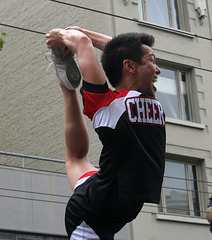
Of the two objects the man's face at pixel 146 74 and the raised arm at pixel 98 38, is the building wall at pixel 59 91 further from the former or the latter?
the man's face at pixel 146 74

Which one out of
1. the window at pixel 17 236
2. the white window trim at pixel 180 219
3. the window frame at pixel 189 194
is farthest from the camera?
the window frame at pixel 189 194

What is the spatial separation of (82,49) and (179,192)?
40.5 ft

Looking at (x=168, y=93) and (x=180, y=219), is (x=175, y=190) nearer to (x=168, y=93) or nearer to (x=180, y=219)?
(x=180, y=219)

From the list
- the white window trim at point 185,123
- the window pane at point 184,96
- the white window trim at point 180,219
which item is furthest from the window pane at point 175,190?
the window pane at point 184,96

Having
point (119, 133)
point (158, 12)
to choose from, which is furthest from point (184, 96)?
point (119, 133)

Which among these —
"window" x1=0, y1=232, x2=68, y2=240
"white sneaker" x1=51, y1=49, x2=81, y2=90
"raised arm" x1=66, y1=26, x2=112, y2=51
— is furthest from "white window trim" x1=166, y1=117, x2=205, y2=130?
"white sneaker" x1=51, y1=49, x2=81, y2=90

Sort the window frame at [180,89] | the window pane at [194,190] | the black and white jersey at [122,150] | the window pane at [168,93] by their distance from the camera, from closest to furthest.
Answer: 1. the black and white jersey at [122,150]
2. the window pane at [194,190]
3. the window pane at [168,93]
4. the window frame at [180,89]

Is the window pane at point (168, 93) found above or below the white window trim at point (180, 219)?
above

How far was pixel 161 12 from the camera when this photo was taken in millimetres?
18375

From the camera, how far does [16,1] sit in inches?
735

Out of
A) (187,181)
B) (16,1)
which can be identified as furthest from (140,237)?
(16,1)

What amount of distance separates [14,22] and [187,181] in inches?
254

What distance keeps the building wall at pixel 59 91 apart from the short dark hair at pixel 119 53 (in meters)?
11.3

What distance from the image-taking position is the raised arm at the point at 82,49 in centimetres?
420
